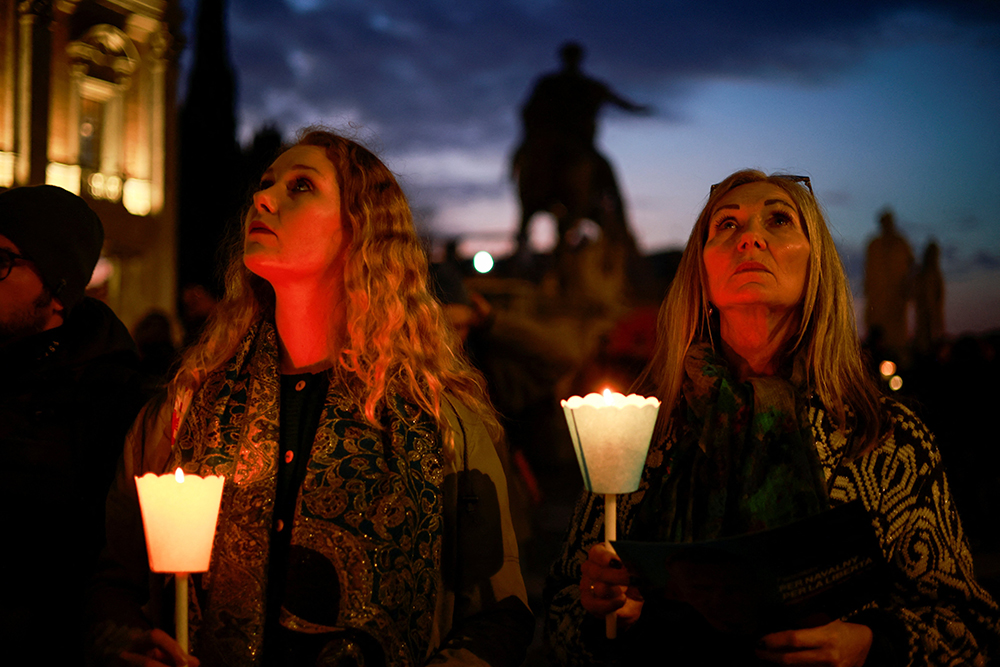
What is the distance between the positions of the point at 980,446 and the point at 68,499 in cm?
816

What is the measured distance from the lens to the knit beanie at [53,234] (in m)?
2.65

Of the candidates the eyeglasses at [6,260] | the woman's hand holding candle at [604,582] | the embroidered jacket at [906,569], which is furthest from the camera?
the eyeglasses at [6,260]

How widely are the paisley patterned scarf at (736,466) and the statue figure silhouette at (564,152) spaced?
839 inches

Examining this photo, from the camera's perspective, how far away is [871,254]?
15914mm

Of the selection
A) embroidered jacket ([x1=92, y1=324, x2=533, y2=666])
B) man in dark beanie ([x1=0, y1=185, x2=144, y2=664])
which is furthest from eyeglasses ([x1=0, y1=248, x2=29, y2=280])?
embroidered jacket ([x1=92, y1=324, x2=533, y2=666])

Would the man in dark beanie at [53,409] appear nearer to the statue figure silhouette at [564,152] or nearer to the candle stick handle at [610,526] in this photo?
the candle stick handle at [610,526]

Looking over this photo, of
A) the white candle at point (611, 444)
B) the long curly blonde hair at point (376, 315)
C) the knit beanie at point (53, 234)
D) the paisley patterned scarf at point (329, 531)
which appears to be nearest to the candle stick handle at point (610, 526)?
the white candle at point (611, 444)

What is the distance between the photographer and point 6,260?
265 centimetres

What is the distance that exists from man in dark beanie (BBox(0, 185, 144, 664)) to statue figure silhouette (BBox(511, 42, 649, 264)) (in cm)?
2073

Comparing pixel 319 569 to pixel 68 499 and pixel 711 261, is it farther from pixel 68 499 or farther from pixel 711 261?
pixel 711 261

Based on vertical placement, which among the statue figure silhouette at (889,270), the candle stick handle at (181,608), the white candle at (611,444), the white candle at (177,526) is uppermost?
the statue figure silhouette at (889,270)

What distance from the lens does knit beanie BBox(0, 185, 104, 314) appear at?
2.65m

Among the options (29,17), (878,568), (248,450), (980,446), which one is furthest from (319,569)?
(29,17)

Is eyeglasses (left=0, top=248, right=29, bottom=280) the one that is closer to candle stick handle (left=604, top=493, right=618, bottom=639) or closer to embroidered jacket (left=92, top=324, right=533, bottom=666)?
embroidered jacket (left=92, top=324, right=533, bottom=666)
